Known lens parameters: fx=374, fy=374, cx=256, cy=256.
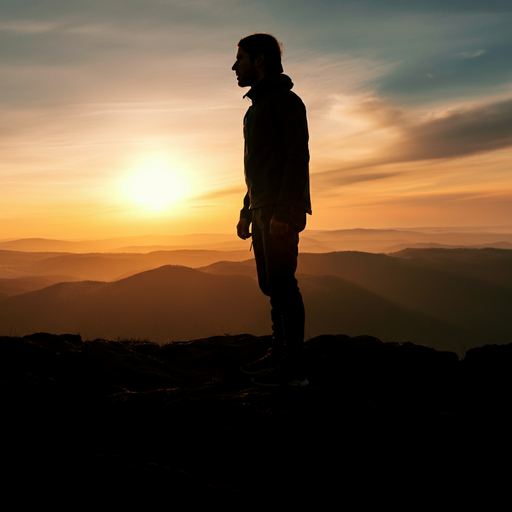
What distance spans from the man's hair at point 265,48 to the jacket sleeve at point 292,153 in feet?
1.16

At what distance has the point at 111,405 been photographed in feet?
7.18

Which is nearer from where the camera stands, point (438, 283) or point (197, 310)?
point (197, 310)

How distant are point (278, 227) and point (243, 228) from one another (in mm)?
780

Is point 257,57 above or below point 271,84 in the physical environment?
above

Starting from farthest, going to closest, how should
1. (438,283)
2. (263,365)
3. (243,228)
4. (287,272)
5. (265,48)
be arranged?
(438,283), (243,228), (263,365), (265,48), (287,272)

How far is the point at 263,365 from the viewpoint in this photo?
10.8 feet

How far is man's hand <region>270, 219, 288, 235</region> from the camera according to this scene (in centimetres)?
278

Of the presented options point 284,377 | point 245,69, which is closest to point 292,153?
point 245,69

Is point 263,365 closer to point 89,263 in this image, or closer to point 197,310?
point 197,310

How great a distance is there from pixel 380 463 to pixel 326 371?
167 centimetres

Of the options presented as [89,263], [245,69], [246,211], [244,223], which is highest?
[89,263]

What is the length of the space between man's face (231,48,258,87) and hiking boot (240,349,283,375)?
2375mm

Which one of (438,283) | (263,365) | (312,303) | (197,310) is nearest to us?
(263,365)

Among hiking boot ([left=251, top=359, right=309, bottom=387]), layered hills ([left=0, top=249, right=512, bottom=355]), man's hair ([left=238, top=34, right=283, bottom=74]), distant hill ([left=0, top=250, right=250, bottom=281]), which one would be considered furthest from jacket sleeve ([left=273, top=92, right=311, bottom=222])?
distant hill ([left=0, top=250, right=250, bottom=281])
